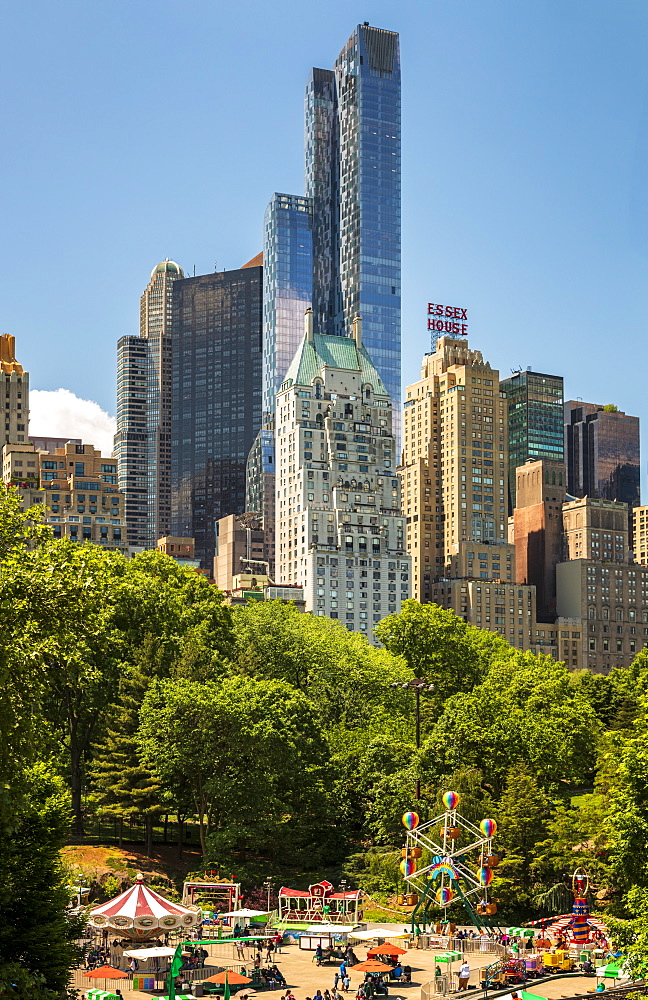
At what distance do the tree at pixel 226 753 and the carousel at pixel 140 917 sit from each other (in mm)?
16481

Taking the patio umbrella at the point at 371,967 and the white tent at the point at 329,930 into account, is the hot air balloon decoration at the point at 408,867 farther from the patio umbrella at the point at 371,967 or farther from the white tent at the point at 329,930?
the patio umbrella at the point at 371,967

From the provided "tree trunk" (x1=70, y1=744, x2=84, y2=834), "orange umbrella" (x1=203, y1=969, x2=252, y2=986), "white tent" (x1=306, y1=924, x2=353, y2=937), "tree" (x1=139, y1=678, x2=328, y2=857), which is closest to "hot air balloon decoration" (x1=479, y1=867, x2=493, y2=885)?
"white tent" (x1=306, y1=924, x2=353, y2=937)

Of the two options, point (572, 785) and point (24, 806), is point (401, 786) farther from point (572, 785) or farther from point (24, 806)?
point (24, 806)

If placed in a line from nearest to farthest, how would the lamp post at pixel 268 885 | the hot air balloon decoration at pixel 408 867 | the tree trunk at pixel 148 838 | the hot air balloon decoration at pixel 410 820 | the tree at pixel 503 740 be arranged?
1. the hot air balloon decoration at pixel 408 867
2. the hot air balloon decoration at pixel 410 820
3. the lamp post at pixel 268 885
4. the tree trunk at pixel 148 838
5. the tree at pixel 503 740

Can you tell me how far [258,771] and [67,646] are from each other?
38584 mm

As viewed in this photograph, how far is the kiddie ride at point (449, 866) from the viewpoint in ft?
213

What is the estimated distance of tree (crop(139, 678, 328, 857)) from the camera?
243 feet

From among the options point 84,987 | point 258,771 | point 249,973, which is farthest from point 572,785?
point 84,987

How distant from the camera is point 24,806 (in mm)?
33594

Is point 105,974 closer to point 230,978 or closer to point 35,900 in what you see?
point 230,978

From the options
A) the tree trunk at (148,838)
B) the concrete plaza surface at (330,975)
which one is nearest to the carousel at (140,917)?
the concrete plaza surface at (330,975)

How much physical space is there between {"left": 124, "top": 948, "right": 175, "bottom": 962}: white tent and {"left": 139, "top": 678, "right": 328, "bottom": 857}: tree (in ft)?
62.3

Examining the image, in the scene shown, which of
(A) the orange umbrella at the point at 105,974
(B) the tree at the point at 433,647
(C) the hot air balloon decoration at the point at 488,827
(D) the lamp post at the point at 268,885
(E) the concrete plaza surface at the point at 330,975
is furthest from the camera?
(B) the tree at the point at 433,647

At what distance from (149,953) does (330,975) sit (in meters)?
8.68
